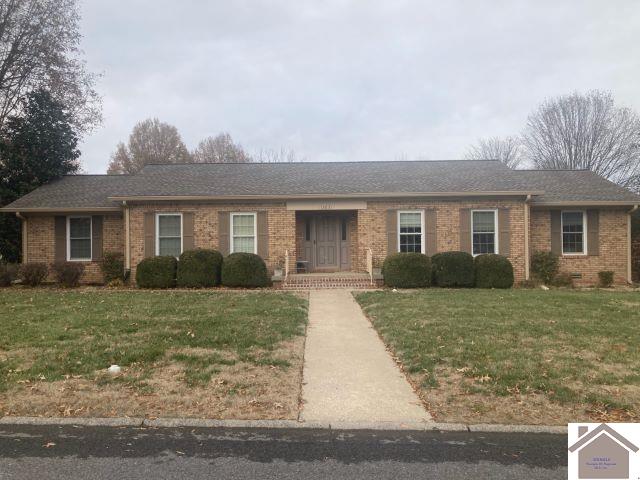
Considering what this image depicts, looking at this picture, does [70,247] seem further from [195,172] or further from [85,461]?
[85,461]

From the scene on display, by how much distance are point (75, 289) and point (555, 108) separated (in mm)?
33986

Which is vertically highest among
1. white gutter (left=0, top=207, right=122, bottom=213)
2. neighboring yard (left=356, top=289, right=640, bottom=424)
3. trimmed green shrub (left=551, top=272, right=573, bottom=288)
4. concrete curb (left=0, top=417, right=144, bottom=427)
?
white gutter (left=0, top=207, right=122, bottom=213)

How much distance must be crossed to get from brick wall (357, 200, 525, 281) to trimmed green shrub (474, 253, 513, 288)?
1.45m

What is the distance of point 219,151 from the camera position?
45906 millimetres

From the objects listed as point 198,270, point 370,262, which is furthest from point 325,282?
point 198,270

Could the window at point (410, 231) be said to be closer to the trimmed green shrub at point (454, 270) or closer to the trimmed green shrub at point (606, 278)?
the trimmed green shrub at point (454, 270)

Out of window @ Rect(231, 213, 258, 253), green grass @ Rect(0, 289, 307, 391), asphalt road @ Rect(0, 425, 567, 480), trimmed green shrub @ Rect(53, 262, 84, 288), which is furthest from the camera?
window @ Rect(231, 213, 258, 253)

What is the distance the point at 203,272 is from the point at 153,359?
25.3 ft

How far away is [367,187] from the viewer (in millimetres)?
15359

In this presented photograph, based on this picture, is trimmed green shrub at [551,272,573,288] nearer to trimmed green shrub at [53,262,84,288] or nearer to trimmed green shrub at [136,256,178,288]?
trimmed green shrub at [136,256,178,288]

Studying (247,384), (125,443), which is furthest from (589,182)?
(125,443)

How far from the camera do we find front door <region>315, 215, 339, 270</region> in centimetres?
1619

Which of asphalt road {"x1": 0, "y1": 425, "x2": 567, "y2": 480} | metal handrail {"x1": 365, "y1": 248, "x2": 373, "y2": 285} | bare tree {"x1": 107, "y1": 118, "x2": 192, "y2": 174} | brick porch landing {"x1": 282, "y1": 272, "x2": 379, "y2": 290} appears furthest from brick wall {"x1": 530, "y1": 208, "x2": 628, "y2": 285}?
bare tree {"x1": 107, "y1": 118, "x2": 192, "y2": 174}

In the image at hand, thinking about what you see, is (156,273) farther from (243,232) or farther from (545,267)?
(545,267)
